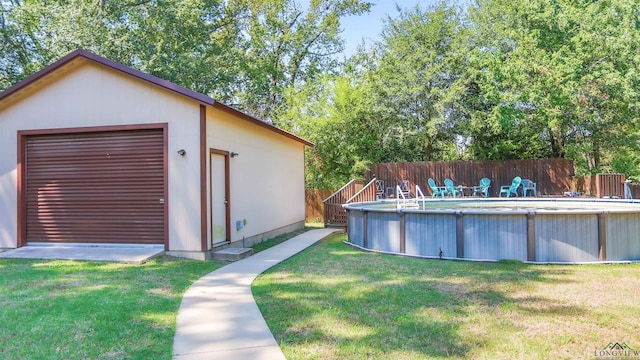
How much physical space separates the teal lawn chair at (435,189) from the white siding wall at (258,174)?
19.7 ft

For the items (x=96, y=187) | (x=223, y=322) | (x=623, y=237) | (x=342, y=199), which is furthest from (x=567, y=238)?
(x=96, y=187)

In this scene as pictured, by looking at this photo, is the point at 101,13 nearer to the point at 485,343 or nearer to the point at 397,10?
the point at 397,10

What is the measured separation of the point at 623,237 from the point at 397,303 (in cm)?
512

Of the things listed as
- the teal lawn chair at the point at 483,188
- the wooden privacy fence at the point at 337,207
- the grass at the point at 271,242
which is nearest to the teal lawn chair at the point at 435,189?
the teal lawn chair at the point at 483,188

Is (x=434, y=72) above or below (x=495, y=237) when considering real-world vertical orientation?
above

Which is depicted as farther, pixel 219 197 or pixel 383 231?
pixel 219 197

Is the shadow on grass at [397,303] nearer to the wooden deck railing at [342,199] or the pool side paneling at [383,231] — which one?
the pool side paneling at [383,231]

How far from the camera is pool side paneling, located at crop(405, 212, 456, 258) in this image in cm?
771

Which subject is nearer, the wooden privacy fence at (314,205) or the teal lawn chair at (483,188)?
the wooden privacy fence at (314,205)

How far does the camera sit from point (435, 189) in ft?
56.5

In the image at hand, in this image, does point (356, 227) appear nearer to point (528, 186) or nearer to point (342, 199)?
point (342, 199)

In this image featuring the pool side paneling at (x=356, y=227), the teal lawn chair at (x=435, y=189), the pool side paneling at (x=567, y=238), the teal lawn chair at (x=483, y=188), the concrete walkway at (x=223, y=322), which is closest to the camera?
the concrete walkway at (x=223, y=322)

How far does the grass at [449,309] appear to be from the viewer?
355 centimetres

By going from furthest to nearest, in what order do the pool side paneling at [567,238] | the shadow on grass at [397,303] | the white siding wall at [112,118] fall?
the white siding wall at [112,118], the pool side paneling at [567,238], the shadow on grass at [397,303]
